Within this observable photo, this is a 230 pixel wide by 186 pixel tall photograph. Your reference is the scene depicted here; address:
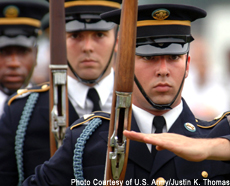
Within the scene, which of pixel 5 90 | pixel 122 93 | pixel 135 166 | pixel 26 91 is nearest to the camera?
pixel 122 93

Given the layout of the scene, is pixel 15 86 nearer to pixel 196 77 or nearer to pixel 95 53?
pixel 95 53

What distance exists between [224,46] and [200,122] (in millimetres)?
9248

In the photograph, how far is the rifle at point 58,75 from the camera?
14.7 feet

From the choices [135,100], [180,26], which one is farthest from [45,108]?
[180,26]

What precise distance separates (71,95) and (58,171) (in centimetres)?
146

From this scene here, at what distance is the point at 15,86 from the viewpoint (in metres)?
6.11

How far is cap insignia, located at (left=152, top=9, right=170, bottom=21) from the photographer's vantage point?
4.05 m

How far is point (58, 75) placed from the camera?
4609 millimetres

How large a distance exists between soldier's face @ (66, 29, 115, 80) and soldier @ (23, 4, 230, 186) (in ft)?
3.52

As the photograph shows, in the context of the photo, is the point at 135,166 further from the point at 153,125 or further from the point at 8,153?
the point at 8,153

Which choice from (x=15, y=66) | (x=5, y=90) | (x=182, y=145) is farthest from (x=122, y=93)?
(x=5, y=90)

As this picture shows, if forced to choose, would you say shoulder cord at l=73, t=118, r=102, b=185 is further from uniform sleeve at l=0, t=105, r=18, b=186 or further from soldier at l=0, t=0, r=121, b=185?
uniform sleeve at l=0, t=105, r=18, b=186

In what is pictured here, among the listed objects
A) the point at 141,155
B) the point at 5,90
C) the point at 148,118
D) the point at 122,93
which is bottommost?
the point at 141,155

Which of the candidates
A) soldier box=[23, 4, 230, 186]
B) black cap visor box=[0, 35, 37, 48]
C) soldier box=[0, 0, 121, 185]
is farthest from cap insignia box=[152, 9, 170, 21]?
black cap visor box=[0, 35, 37, 48]
